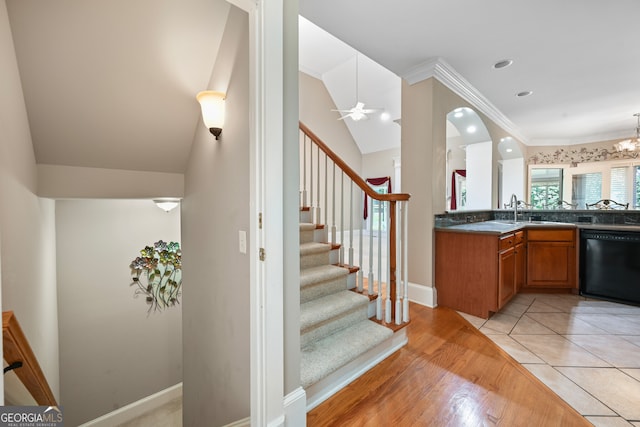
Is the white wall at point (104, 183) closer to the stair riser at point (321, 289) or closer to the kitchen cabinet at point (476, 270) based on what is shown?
the stair riser at point (321, 289)

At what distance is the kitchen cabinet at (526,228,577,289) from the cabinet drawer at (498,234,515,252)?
2.40ft

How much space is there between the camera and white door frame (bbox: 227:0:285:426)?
1187 mm

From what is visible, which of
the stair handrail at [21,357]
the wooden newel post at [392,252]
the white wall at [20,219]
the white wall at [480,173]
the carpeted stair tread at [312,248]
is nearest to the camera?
the stair handrail at [21,357]

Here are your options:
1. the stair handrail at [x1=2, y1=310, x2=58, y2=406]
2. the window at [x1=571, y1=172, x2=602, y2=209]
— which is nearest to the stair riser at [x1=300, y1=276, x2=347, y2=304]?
the stair handrail at [x1=2, y1=310, x2=58, y2=406]

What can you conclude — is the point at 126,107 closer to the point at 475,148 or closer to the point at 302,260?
the point at 302,260

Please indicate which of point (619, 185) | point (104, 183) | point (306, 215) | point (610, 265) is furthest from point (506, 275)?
point (619, 185)

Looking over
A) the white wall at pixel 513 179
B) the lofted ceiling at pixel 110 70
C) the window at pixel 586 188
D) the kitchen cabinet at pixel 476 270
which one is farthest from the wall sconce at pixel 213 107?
the window at pixel 586 188

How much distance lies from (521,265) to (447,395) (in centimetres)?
244

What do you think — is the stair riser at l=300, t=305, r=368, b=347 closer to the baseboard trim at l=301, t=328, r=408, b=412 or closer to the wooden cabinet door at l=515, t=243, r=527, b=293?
the baseboard trim at l=301, t=328, r=408, b=412

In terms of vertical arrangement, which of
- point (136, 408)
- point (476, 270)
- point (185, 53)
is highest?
point (185, 53)

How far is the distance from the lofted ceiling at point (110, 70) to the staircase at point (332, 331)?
155 cm

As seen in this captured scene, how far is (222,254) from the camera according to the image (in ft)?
5.41

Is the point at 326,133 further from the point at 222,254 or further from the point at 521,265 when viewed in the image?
the point at 222,254

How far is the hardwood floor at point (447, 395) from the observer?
4.86 ft
